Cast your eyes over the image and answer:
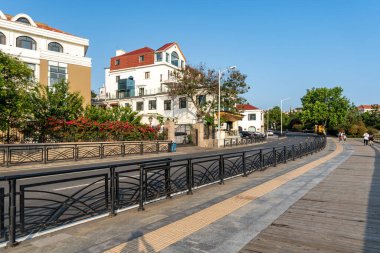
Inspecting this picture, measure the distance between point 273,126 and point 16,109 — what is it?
11619cm

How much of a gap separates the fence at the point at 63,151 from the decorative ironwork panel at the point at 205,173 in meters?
11.4

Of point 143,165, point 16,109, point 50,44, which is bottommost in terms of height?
point 143,165

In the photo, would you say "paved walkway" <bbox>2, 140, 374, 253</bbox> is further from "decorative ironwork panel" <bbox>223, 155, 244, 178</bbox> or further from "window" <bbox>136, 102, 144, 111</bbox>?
"window" <bbox>136, 102, 144, 111</bbox>

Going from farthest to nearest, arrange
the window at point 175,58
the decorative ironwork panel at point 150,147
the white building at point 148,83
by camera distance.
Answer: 1. the window at point 175,58
2. the white building at point 148,83
3. the decorative ironwork panel at point 150,147

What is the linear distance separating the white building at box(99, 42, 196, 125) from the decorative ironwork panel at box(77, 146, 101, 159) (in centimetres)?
2275

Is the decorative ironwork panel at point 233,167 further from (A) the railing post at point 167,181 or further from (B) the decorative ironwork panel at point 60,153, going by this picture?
(B) the decorative ironwork panel at point 60,153

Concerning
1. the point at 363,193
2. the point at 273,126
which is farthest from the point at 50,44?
the point at 273,126

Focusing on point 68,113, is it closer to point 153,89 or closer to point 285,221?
point 285,221

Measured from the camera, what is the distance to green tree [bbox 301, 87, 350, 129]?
72.7 metres

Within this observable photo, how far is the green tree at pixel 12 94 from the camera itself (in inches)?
639

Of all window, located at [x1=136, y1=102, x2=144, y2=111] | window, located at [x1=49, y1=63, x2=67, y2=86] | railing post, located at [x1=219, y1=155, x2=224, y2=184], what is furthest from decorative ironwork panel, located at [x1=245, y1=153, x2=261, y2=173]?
window, located at [x1=136, y1=102, x2=144, y2=111]

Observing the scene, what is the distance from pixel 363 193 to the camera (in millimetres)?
8328

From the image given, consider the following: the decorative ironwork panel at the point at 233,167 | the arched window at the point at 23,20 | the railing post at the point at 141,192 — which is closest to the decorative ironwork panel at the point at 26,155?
the decorative ironwork panel at the point at 233,167

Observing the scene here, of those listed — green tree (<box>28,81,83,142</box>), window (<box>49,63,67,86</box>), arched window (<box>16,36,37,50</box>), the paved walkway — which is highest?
arched window (<box>16,36,37,50</box>)
